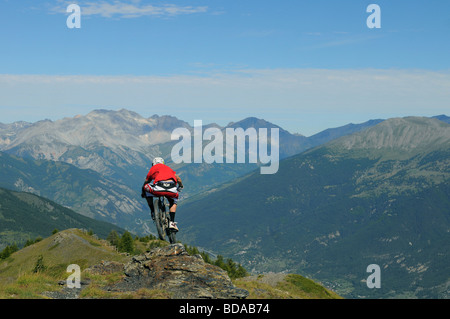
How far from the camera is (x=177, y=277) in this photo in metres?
29.7

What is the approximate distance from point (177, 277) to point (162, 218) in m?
4.59

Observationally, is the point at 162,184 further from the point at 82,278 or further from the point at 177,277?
the point at 82,278

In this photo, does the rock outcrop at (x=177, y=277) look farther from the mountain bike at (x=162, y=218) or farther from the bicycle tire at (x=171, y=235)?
the mountain bike at (x=162, y=218)

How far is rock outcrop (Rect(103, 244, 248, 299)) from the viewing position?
28.5m

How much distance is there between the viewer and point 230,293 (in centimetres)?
2905

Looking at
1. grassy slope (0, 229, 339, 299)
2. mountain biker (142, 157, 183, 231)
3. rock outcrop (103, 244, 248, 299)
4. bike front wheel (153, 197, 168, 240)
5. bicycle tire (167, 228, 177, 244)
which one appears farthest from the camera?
bicycle tire (167, 228, 177, 244)

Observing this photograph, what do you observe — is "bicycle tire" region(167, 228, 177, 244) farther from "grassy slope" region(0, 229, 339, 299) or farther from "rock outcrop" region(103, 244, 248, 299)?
"grassy slope" region(0, 229, 339, 299)

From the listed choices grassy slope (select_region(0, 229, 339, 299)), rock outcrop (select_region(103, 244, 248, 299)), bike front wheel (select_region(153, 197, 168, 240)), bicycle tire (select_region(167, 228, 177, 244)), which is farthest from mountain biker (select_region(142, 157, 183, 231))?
grassy slope (select_region(0, 229, 339, 299))

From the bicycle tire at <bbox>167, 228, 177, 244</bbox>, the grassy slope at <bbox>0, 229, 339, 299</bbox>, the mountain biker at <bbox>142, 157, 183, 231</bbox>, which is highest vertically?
the mountain biker at <bbox>142, 157, 183, 231</bbox>

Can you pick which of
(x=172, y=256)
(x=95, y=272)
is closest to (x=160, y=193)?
(x=172, y=256)

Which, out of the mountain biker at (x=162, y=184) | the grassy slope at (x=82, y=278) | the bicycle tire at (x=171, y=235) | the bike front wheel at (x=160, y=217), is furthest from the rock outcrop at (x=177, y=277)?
the mountain biker at (x=162, y=184)

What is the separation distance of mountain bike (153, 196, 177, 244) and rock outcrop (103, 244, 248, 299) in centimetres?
104
